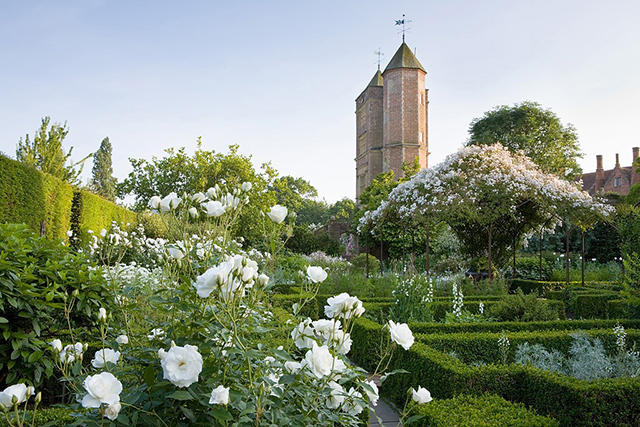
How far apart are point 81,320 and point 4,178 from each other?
Result: 5.87 meters

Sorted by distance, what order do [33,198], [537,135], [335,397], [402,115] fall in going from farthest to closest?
[402,115]
[537,135]
[33,198]
[335,397]

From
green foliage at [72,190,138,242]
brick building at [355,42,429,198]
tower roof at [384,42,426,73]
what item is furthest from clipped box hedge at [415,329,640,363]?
tower roof at [384,42,426,73]

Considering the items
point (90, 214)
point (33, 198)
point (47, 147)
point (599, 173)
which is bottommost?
point (90, 214)

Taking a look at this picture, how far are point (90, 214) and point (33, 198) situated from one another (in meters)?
2.94

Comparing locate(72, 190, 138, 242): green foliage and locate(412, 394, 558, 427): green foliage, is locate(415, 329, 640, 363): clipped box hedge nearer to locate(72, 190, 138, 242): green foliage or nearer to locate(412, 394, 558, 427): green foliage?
locate(412, 394, 558, 427): green foliage

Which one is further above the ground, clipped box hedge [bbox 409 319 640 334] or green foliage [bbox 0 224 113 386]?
green foliage [bbox 0 224 113 386]

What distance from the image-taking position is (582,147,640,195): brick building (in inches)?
1350

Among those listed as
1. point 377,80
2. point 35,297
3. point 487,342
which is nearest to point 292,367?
point 35,297

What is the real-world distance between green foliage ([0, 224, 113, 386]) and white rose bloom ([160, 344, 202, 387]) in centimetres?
171

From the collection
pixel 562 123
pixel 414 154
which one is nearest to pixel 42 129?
pixel 414 154

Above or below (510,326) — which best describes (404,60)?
above

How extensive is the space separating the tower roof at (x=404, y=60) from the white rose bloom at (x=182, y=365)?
3230 cm

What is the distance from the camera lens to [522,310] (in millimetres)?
6141

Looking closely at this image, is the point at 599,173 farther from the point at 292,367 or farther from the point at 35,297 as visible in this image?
the point at 292,367
